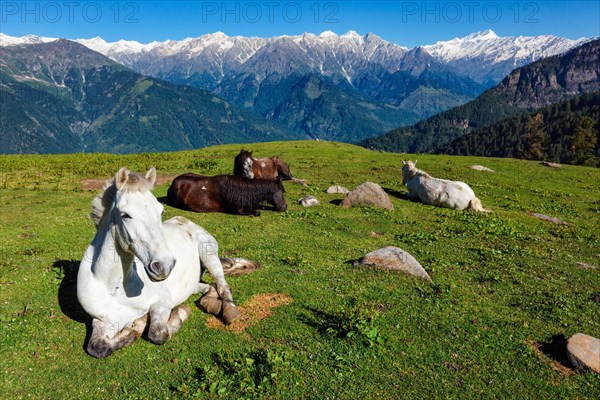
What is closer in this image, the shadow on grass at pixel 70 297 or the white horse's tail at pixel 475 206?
the shadow on grass at pixel 70 297

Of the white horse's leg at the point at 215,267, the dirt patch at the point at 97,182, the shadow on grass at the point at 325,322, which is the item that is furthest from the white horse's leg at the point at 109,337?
the dirt patch at the point at 97,182

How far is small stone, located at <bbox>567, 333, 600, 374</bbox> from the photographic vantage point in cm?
685

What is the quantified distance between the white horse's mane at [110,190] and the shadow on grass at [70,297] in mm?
2340

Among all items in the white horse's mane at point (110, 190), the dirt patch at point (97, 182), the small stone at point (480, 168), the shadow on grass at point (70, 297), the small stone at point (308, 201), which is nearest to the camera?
the white horse's mane at point (110, 190)

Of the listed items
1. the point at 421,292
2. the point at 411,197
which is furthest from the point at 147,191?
the point at 411,197

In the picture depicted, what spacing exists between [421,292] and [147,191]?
698 centimetres

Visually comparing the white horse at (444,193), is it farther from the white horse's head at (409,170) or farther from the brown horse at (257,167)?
the brown horse at (257,167)

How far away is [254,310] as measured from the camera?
8328 mm

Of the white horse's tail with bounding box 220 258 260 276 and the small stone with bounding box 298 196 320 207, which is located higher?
the white horse's tail with bounding box 220 258 260 276

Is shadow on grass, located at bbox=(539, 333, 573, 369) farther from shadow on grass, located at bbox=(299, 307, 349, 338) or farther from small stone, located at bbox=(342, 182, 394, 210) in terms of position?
small stone, located at bbox=(342, 182, 394, 210)

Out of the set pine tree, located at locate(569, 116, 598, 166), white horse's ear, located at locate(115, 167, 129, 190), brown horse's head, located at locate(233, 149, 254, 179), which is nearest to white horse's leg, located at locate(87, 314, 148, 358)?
white horse's ear, located at locate(115, 167, 129, 190)

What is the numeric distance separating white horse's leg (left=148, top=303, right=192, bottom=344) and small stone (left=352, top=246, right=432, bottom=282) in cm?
566

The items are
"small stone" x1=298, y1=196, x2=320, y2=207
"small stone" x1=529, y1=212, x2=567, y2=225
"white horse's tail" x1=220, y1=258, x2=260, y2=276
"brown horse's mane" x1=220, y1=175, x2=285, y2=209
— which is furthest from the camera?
"small stone" x1=298, y1=196, x2=320, y2=207

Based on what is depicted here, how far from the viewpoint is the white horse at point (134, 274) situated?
5.52 meters
